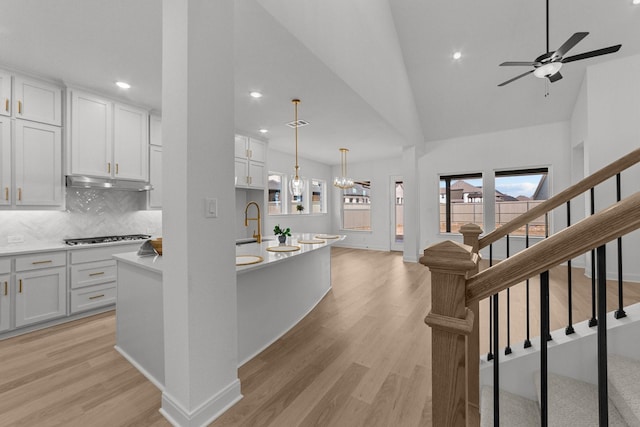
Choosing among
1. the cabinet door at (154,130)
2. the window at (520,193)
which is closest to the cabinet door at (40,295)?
the cabinet door at (154,130)

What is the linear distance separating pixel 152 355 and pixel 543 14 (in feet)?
19.8

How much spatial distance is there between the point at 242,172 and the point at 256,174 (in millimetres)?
350

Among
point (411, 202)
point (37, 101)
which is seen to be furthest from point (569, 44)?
point (37, 101)

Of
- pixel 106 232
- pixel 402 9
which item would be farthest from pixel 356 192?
pixel 106 232

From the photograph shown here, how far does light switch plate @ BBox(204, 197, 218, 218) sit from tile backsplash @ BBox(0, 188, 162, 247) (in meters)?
2.96

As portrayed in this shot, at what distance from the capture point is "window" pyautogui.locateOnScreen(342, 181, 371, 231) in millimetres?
8290

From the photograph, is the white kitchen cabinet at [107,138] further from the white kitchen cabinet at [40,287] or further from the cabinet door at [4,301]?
the cabinet door at [4,301]

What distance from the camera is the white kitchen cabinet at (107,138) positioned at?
10.3 feet

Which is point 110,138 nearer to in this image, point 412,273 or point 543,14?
point 412,273

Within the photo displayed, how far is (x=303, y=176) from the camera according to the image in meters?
7.41

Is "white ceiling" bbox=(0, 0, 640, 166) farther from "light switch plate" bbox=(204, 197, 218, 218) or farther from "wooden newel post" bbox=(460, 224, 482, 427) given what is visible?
"wooden newel post" bbox=(460, 224, 482, 427)

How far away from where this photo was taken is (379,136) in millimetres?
5281

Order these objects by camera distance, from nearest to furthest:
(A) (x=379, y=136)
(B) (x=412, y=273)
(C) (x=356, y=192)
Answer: (B) (x=412, y=273) → (A) (x=379, y=136) → (C) (x=356, y=192)

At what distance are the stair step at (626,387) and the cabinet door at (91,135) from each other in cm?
464
